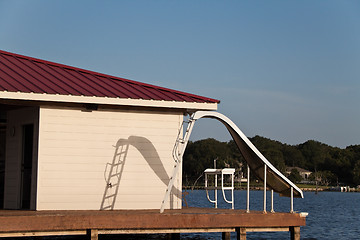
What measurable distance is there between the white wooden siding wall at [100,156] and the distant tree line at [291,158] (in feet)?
282

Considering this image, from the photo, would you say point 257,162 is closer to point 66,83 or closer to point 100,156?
point 100,156

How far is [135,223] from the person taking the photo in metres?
13.0

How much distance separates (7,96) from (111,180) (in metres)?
3.28

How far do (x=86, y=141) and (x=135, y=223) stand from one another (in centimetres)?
299

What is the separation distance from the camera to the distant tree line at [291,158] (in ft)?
352

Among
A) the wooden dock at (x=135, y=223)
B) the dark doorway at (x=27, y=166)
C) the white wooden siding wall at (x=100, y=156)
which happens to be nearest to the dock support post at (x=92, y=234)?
→ the wooden dock at (x=135, y=223)

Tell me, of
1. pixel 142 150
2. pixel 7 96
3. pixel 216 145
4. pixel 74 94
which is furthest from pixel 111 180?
pixel 216 145

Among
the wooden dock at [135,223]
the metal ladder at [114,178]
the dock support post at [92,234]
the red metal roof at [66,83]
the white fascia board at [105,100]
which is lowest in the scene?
the dock support post at [92,234]

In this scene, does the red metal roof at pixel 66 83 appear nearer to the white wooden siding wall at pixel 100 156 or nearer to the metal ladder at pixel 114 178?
the white wooden siding wall at pixel 100 156

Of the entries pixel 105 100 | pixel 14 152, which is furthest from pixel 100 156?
pixel 14 152

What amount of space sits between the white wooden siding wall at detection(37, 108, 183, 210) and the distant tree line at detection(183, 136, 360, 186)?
85942 mm

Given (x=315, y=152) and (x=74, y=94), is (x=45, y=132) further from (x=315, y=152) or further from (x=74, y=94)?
(x=315, y=152)

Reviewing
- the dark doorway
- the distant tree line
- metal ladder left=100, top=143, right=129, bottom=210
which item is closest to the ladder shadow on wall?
metal ladder left=100, top=143, right=129, bottom=210

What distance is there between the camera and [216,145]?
365ft
